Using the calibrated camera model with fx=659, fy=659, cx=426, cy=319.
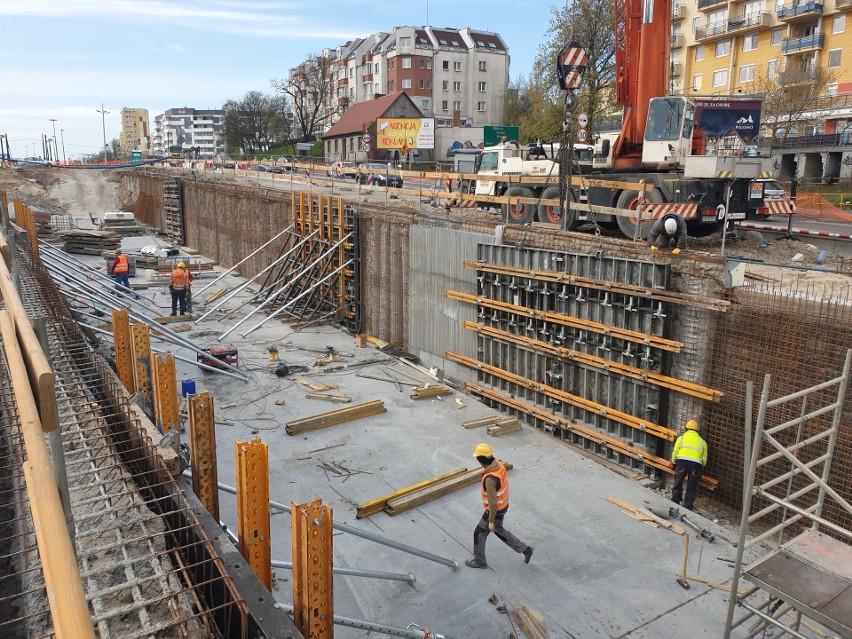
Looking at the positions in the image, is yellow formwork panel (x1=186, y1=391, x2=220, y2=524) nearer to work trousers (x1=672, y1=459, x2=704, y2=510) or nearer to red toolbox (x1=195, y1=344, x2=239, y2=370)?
work trousers (x1=672, y1=459, x2=704, y2=510)

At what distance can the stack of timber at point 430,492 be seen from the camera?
857 centimetres

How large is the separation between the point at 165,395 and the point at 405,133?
3011 centimetres

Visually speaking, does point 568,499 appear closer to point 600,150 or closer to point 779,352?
point 779,352

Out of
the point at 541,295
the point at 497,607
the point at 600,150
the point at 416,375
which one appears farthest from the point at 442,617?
the point at 600,150

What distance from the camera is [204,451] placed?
5.67 meters

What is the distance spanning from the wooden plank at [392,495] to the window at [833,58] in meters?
47.9

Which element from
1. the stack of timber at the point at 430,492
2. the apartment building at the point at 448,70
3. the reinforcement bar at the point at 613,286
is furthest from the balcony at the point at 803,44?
the stack of timber at the point at 430,492

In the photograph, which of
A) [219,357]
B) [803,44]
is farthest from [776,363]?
[803,44]

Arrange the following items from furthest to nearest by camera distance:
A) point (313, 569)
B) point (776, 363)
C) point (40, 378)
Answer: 1. point (776, 363)
2. point (313, 569)
3. point (40, 378)

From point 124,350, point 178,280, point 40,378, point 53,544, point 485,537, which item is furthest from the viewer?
point 178,280

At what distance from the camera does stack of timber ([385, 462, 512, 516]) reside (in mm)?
8570

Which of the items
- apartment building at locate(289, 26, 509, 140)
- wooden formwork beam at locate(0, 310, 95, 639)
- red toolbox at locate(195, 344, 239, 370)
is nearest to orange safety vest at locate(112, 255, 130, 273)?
red toolbox at locate(195, 344, 239, 370)

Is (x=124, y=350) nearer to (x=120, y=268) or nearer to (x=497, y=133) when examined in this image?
(x=120, y=268)

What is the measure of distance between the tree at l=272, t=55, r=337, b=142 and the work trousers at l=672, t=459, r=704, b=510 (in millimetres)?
78177
